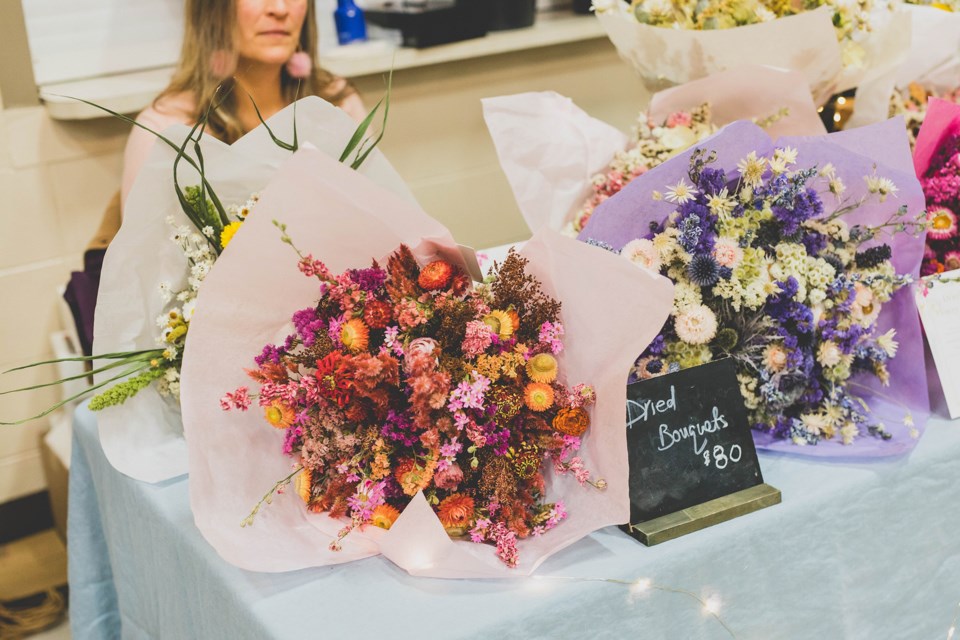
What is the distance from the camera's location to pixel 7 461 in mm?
2600

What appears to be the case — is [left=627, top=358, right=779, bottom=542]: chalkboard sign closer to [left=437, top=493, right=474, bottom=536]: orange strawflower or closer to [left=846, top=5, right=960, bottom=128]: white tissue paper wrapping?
[left=437, top=493, right=474, bottom=536]: orange strawflower

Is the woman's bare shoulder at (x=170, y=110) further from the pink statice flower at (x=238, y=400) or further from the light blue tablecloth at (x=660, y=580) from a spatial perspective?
the pink statice flower at (x=238, y=400)

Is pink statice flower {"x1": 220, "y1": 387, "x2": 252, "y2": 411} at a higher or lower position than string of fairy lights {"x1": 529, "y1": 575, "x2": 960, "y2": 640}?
higher

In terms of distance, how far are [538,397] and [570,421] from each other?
4 centimetres

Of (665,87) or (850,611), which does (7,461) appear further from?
(850,611)

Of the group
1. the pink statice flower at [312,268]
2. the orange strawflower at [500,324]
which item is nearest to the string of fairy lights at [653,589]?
the orange strawflower at [500,324]

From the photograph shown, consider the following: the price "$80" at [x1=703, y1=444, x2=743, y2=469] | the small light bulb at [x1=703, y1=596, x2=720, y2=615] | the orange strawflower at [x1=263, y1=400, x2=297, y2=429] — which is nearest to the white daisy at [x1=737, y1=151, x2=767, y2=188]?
the price "$80" at [x1=703, y1=444, x2=743, y2=469]

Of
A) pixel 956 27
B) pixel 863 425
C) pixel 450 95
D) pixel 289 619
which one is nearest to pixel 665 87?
pixel 956 27

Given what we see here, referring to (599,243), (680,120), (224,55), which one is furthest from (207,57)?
(599,243)

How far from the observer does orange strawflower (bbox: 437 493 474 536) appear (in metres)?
0.94

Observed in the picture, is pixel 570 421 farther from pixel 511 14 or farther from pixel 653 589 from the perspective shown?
pixel 511 14

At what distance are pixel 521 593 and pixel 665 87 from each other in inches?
42.4

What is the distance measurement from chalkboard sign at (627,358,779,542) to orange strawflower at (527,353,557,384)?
10cm

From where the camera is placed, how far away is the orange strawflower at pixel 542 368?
97cm
